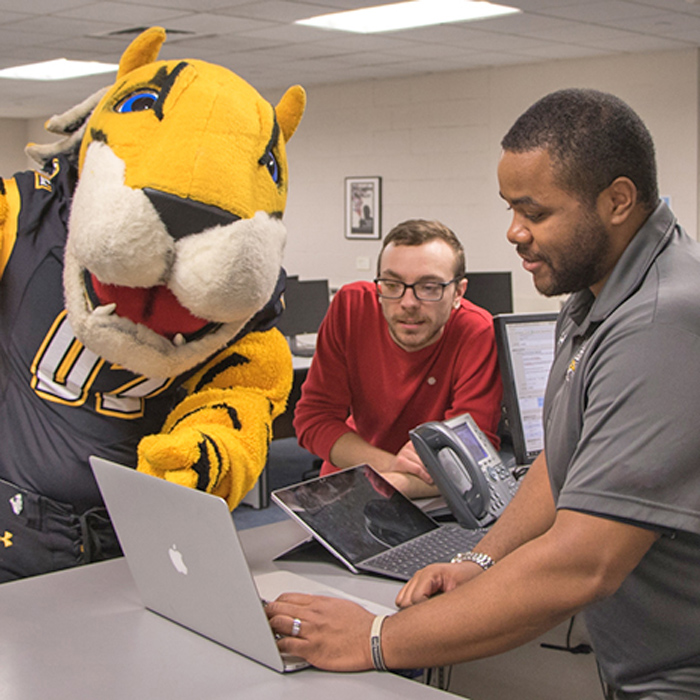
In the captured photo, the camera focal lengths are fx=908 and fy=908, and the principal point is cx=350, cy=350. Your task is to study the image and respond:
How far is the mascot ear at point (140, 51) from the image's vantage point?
5.30 feet

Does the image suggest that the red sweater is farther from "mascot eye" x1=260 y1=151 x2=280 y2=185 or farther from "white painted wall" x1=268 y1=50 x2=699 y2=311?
"white painted wall" x1=268 y1=50 x2=699 y2=311

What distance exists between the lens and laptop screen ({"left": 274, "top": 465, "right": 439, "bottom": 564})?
5.43 ft

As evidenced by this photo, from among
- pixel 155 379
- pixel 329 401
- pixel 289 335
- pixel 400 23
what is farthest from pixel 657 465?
pixel 400 23

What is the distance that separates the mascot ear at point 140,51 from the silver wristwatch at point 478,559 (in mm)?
1029

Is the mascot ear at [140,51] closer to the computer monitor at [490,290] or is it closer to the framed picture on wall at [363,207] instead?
the computer monitor at [490,290]

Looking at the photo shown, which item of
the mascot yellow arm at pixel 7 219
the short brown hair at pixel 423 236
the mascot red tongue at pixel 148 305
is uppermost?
the mascot yellow arm at pixel 7 219

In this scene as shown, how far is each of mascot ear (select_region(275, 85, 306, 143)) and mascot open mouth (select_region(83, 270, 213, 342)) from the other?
1.35 feet

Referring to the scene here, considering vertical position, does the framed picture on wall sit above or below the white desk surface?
above

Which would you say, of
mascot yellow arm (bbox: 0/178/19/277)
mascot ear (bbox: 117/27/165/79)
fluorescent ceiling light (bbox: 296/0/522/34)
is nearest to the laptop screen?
mascot yellow arm (bbox: 0/178/19/277)

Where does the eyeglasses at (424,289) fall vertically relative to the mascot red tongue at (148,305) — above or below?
below

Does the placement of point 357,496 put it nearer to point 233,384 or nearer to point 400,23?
point 233,384

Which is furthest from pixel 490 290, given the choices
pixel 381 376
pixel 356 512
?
pixel 356 512

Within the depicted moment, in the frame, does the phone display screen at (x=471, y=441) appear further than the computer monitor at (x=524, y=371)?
No

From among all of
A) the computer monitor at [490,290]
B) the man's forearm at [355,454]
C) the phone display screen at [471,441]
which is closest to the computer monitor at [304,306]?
the computer monitor at [490,290]
